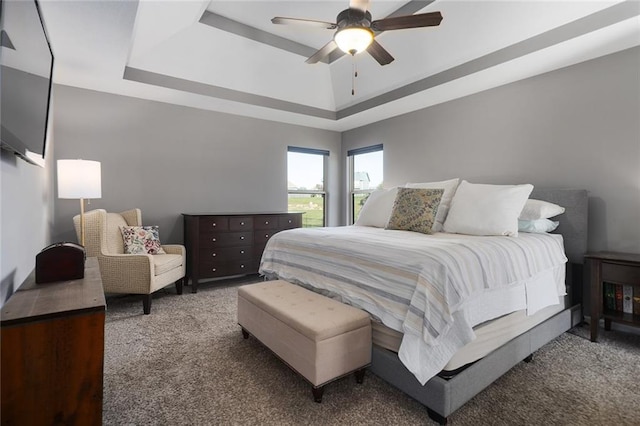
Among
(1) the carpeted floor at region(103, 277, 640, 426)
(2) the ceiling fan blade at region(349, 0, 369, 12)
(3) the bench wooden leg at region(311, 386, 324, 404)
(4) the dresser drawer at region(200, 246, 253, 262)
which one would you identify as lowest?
(1) the carpeted floor at region(103, 277, 640, 426)

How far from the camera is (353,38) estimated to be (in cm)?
224

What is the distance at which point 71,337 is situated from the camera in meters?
1.11

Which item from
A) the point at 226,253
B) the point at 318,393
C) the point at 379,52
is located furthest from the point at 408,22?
the point at 226,253

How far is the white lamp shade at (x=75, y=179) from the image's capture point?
2688 mm

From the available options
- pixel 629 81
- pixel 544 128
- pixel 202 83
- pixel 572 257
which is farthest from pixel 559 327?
pixel 202 83

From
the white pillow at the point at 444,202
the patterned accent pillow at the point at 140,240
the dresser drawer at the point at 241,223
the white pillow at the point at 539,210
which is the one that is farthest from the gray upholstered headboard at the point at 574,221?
the patterned accent pillow at the point at 140,240

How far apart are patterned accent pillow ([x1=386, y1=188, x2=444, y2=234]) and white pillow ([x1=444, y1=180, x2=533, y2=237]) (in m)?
0.19

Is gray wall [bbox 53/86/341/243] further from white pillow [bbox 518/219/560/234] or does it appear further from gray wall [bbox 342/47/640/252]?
white pillow [bbox 518/219/560/234]

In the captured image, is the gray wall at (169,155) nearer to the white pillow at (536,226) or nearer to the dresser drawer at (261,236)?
the dresser drawer at (261,236)

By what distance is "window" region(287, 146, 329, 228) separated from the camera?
5270 mm

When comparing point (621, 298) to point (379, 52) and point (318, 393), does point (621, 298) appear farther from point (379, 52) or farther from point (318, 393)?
point (379, 52)

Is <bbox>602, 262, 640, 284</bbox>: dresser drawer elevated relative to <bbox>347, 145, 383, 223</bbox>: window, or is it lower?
lower

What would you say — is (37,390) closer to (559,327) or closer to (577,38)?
(559,327)

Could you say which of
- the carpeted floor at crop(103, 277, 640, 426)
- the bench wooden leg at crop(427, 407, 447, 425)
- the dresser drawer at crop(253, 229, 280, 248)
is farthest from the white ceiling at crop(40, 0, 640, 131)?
the bench wooden leg at crop(427, 407, 447, 425)
